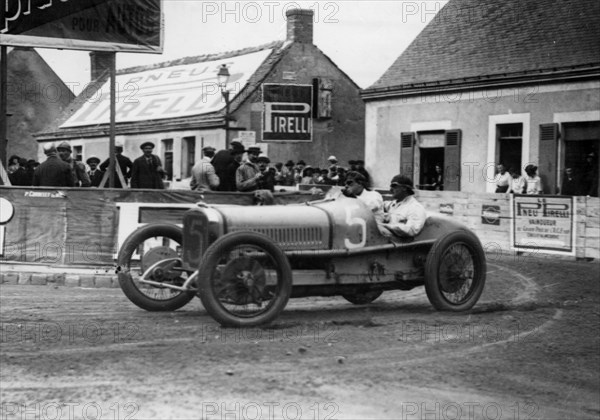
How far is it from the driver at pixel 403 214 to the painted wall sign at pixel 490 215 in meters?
A: 8.86

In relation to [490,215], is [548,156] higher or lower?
higher

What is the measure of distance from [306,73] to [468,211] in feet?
59.8

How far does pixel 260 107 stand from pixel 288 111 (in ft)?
3.85

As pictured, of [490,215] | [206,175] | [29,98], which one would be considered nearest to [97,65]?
[29,98]

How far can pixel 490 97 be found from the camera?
25094 millimetres

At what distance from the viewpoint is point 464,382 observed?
7.15 meters

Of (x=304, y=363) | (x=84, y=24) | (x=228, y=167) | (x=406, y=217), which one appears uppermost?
(x=84, y=24)

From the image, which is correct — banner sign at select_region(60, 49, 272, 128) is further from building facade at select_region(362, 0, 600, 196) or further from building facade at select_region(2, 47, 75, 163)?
building facade at select_region(362, 0, 600, 196)

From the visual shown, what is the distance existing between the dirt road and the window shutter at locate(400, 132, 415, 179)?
16.6 metres

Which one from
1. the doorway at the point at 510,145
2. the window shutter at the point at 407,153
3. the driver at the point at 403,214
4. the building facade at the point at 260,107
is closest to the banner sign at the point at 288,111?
the building facade at the point at 260,107

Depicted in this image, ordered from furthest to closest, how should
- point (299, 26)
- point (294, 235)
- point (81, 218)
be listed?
1. point (299, 26)
2. point (81, 218)
3. point (294, 235)

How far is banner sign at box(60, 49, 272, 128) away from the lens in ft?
119

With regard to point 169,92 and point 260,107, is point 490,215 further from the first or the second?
point 169,92

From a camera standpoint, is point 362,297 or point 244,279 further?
point 362,297
